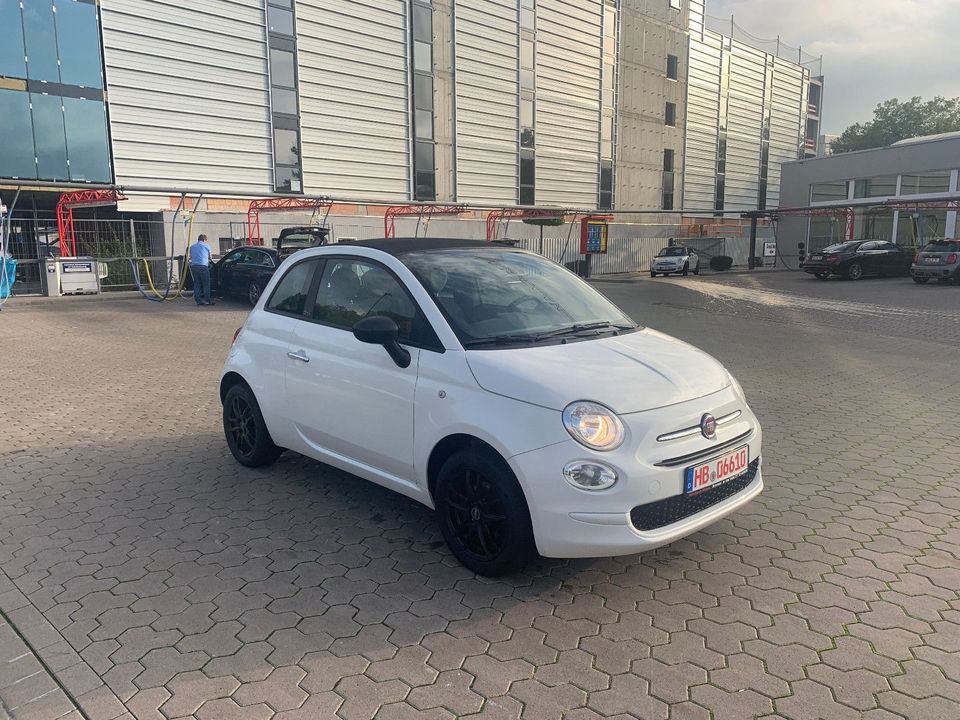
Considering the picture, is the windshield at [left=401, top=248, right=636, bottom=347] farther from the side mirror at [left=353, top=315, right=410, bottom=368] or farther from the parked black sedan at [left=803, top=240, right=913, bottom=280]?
the parked black sedan at [left=803, top=240, right=913, bottom=280]

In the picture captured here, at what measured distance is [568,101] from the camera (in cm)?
3706

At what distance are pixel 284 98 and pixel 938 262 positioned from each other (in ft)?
77.8

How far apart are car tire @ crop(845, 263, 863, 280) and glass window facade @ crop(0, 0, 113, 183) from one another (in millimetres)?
26446

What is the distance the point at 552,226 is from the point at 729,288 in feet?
42.0

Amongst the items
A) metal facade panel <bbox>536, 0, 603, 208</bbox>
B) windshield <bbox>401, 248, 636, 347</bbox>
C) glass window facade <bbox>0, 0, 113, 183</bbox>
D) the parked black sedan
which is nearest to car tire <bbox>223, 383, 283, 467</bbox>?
windshield <bbox>401, 248, 636, 347</bbox>

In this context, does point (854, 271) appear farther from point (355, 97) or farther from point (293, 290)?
point (293, 290)

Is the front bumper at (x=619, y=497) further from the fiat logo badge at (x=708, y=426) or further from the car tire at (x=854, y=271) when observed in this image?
the car tire at (x=854, y=271)

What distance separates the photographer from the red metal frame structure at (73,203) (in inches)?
805

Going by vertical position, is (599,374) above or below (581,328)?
below

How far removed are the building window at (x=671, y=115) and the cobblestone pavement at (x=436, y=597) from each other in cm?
4052

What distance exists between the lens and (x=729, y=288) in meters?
24.9

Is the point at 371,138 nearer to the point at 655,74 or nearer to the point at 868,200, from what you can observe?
the point at 655,74

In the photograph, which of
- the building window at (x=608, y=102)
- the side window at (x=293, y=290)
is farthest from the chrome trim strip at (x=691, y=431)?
the building window at (x=608, y=102)

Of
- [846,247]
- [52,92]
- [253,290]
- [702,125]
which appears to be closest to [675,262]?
[846,247]
